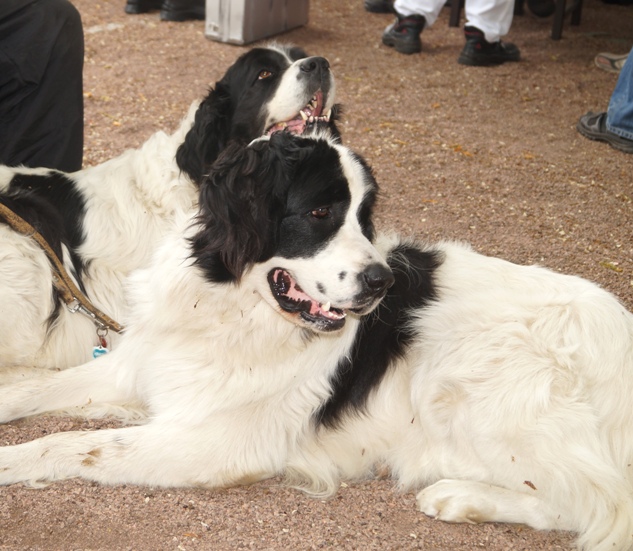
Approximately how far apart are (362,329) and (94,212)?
1.38 metres

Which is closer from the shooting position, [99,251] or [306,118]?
[99,251]

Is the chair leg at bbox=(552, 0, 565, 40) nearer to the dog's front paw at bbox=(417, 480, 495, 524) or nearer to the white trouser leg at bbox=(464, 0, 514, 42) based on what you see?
the white trouser leg at bbox=(464, 0, 514, 42)

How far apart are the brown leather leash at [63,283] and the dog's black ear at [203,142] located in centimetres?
70

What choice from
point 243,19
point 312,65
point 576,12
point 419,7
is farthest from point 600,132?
point 576,12

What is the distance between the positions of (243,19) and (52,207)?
15.7 feet

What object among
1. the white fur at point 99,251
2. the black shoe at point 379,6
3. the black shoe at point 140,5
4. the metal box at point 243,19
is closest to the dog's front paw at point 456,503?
the white fur at point 99,251

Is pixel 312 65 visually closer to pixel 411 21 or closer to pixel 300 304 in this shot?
pixel 300 304

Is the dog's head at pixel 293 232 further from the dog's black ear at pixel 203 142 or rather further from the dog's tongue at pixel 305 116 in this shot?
the dog's tongue at pixel 305 116

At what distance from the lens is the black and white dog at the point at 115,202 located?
11.4 ft

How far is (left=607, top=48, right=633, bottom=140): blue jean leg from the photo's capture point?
6.13 m

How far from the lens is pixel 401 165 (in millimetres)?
5840

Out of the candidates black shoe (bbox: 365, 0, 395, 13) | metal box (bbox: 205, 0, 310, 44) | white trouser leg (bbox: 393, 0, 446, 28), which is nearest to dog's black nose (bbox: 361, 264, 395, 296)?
metal box (bbox: 205, 0, 310, 44)

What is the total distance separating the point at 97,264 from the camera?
365cm

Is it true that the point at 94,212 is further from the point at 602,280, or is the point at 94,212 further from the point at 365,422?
the point at 602,280
